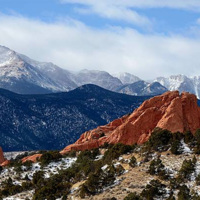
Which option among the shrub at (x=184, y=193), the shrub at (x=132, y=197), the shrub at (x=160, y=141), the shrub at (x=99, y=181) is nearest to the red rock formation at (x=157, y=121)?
the shrub at (x=160, y=141)

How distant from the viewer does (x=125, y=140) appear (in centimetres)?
12600

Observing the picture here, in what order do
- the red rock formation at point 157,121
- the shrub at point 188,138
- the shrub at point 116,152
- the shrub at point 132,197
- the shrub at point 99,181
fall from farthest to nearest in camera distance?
the red rock formation at point 157,121
the shrub at point 116,152
the shrub at point 188,138
the shrub at point 99,181
the shrub at point 132,197

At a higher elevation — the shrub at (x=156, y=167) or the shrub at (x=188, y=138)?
the shrub at (x=188, y=138)

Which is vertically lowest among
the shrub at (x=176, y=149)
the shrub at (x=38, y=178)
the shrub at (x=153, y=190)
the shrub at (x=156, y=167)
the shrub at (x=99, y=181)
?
the shrub at (x=38, y=178)

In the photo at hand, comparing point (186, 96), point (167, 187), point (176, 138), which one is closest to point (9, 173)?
point (176, 138)

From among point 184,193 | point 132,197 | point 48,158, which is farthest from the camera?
point 48,158

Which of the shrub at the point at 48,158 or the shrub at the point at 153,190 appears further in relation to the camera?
the shrub at the point at 48,158

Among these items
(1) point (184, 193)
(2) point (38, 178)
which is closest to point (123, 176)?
(1) point (184, 193)

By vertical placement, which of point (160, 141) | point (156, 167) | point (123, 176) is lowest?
point (123, 176)

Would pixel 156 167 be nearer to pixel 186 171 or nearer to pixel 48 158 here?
pixel 186 171

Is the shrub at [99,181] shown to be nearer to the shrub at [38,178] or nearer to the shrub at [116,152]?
the shrub at [38,178]

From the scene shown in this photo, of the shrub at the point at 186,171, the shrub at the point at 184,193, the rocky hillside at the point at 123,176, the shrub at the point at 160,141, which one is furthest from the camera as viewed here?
the shrub at the point at 160,141

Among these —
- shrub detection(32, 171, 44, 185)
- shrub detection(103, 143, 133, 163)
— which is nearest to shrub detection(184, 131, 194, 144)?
shrub detection(103, 143, 133, 163)

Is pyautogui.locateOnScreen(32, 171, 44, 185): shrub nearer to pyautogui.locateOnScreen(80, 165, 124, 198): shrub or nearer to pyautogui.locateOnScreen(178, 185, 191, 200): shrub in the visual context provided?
pyautogui.locateOnScreen(80, 165, 124, 198): shrub
